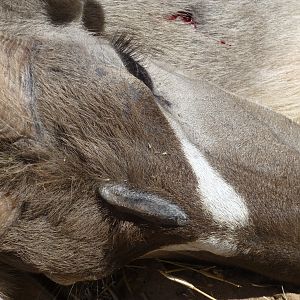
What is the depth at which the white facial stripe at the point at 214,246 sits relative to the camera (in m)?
2.74

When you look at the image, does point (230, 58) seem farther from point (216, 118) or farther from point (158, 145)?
point (158, 145)

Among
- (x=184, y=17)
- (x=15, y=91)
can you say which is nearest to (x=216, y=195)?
(x=15, y=91)

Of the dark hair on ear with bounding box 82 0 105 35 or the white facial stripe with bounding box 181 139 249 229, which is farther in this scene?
the dark hair on ear with bounding box 82 0 105 35

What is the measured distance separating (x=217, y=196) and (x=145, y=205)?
231 mm

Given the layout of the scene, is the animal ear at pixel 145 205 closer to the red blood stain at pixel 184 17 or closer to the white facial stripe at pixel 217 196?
the white facial stripe at pixel 217 196

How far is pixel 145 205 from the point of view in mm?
2660

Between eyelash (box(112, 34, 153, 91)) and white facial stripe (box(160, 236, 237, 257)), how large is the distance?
0.54 meters

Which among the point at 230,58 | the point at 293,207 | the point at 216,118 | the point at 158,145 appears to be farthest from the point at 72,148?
the point at 230,58

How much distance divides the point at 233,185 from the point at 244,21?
942 millimetres

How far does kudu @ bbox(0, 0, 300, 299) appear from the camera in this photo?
2684mm

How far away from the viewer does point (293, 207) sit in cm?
279

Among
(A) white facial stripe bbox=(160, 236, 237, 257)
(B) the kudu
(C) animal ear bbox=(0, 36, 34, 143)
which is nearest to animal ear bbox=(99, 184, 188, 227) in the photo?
(B) the kudu

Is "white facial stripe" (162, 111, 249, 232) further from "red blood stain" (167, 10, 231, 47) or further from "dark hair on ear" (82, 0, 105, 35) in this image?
"red blood stain" (167, 10, 231, 47)

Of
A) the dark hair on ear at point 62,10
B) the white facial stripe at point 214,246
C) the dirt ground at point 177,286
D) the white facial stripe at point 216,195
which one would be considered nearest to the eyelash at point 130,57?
the dark hair on ear at point 62,10
